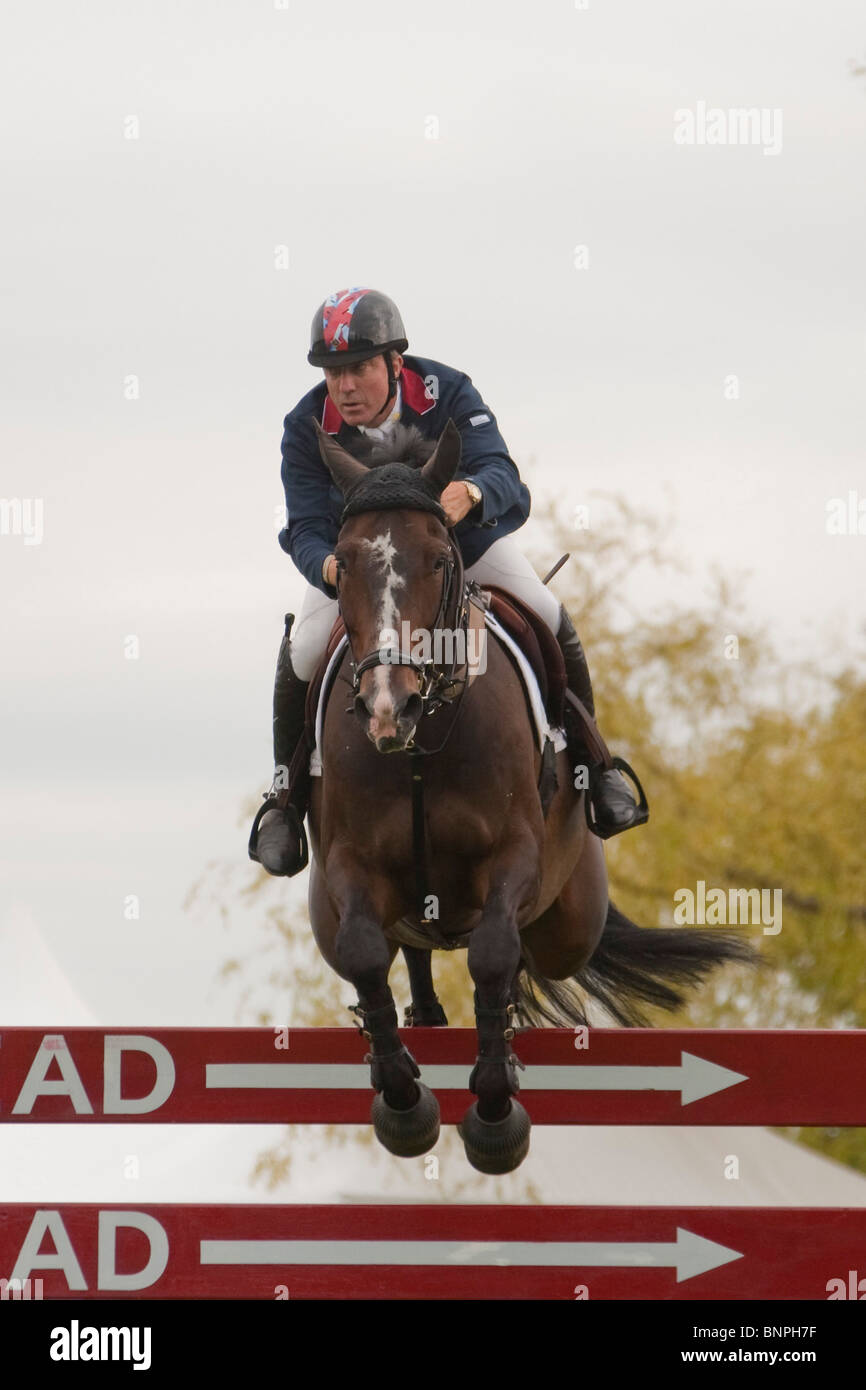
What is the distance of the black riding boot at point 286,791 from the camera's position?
502 centimetres

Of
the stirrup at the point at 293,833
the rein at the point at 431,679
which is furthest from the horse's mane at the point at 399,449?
the stirrup at the point at 293,833

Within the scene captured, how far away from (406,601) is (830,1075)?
185cm

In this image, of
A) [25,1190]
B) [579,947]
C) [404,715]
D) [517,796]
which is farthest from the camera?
[25,1190]

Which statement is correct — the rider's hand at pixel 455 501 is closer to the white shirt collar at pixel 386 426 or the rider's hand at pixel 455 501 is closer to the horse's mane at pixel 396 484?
the horse's mane at pixel 396 484

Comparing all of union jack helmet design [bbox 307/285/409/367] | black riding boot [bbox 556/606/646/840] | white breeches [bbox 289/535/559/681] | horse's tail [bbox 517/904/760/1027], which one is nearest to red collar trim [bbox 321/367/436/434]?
union jack helmet design [bbox 307/285/409/367]

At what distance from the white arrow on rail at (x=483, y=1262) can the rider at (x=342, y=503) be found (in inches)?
41.8

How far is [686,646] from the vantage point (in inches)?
526

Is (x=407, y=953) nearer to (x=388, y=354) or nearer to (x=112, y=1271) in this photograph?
(x=112, y=1271)

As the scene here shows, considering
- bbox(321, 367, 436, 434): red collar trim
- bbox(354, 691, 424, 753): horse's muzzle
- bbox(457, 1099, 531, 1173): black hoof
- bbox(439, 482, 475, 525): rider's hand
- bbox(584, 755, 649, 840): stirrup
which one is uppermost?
bbox(321, 367, 436, 434): red collar trim

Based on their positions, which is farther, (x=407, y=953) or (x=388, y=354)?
(x=407, y=953)

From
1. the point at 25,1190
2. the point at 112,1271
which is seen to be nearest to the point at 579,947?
the point at 112,1271

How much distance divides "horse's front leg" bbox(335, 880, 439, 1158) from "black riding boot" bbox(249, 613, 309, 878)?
64 centimetres

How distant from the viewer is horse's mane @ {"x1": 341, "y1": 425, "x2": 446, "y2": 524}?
417 centimetres

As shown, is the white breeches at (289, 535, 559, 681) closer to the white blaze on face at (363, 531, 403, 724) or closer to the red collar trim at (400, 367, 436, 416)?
the red collar trim at (400, 367, 436, 416)
